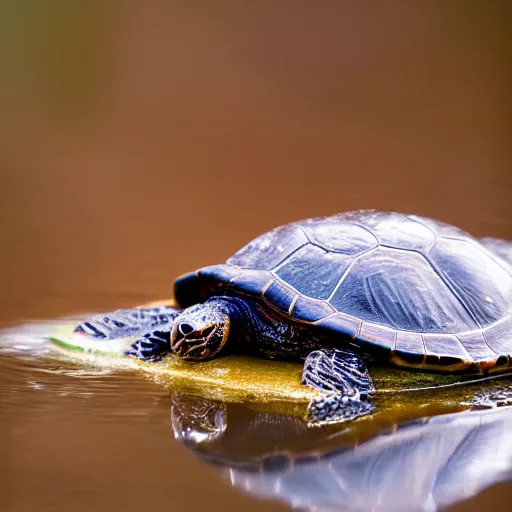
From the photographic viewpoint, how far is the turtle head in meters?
2.90

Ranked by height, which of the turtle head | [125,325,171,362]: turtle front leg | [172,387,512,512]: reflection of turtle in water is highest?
the turtle head

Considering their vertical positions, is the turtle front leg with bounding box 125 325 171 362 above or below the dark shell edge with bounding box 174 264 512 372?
below

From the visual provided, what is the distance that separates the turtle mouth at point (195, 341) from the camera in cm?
290

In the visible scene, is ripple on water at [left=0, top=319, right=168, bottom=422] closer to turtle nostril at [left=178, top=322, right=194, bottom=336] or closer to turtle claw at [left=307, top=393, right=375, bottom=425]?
turtle nostril at [left=178, top=322, right=194, bottom=336]

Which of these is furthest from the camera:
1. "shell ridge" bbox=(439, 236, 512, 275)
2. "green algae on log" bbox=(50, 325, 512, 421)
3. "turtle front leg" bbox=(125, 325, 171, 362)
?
"shell ridge" bbox=(439, 236, 512, 275)

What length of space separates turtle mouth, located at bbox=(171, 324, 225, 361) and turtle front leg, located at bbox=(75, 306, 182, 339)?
12.8 inches

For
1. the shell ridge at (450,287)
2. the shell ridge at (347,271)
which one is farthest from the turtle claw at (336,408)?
the shell ridge at (450,287)

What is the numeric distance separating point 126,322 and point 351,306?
46.2 inches

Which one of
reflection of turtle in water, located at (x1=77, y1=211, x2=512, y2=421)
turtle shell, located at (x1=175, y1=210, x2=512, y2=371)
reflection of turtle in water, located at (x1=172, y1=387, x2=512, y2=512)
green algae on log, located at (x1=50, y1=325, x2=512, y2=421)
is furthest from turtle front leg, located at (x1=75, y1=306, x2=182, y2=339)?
reflection of turtle in water, located at (x1=172, y1=387, x2=512, y2=512)

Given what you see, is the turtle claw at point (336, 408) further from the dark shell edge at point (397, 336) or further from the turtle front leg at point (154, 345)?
the turtle front leg at point (154, 345)

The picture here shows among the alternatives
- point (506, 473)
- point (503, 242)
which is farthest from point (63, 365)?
point (503, 242)

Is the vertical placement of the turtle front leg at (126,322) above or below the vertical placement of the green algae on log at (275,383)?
above

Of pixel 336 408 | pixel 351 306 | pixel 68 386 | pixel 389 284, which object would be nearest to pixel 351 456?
pixel 336 408

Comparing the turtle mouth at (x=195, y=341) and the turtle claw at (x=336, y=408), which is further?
the turtle mouth at (x=195, y=341)
